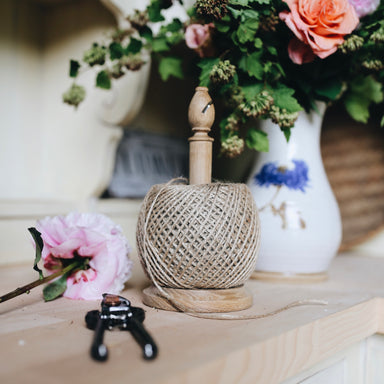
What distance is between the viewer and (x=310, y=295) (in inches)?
22.5

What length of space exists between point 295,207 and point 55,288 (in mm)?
368

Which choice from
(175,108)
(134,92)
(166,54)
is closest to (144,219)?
(134,92)

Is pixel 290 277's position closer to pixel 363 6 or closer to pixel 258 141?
pixel 258 141

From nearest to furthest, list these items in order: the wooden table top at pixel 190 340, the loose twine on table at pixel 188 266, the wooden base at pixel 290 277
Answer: the wooden table top at pixel 190 340 → the loose twine on table at pixel 188 266 → the wooden base at pixel 290 277

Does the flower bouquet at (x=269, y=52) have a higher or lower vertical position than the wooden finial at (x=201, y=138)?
higher

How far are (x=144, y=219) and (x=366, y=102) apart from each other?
489 millimetres

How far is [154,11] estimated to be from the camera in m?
0.70

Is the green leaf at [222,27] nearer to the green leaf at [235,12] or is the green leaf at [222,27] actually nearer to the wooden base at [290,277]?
the green leaf at [235,12]

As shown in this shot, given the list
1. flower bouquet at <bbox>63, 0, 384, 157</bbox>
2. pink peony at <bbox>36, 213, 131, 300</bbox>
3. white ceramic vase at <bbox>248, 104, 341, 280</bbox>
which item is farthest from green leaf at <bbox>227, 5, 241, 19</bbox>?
pink peony at <bbox>36, 213, 131, 300</bbox>

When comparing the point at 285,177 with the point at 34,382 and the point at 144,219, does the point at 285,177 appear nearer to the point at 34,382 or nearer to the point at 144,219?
the point at 144,219

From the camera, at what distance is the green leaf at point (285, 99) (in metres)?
0.61

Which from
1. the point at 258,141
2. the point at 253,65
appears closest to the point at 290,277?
the point at 258,141

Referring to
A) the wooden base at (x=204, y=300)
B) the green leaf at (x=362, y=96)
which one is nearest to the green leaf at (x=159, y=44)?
the green leaf at (x=362, y=96)

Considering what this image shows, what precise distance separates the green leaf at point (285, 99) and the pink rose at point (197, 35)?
0.42 ft
